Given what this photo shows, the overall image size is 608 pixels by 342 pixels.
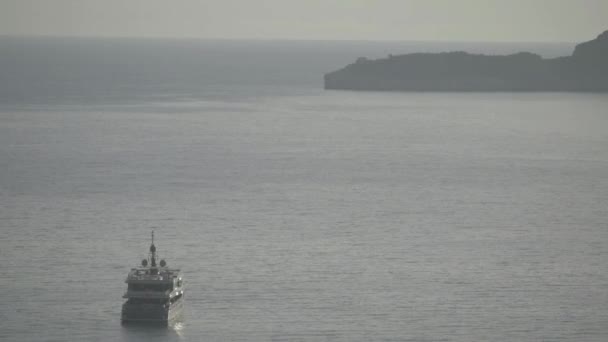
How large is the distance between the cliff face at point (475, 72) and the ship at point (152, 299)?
129855mm

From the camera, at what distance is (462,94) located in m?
174

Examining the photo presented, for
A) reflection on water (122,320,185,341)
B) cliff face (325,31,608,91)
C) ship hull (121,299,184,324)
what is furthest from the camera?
cliff face (325,31,608,91)

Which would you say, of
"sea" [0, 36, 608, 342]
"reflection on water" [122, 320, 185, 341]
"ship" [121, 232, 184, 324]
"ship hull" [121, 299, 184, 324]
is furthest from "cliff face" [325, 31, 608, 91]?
"reflection on water" [122, 320, 185, 341]

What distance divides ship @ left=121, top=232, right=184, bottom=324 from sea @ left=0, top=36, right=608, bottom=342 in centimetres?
51

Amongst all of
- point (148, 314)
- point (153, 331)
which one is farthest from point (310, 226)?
point (153, 331)

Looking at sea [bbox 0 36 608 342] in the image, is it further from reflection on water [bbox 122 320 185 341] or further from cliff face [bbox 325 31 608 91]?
cliff face [bbox 325 31 608 91]

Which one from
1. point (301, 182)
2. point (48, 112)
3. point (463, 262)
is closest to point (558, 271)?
point (463, 262)

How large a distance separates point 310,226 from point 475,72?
119m

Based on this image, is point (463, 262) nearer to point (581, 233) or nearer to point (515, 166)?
point (581, 233)

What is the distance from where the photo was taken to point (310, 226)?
217ft

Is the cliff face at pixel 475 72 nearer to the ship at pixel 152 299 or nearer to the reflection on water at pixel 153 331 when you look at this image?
the ship at pixel 152 299

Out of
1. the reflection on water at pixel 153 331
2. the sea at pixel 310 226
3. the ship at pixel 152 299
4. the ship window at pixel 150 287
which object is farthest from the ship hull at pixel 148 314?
the ship window at pixel 150 287

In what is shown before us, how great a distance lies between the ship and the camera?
4850 cm

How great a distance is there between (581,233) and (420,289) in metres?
14.3
